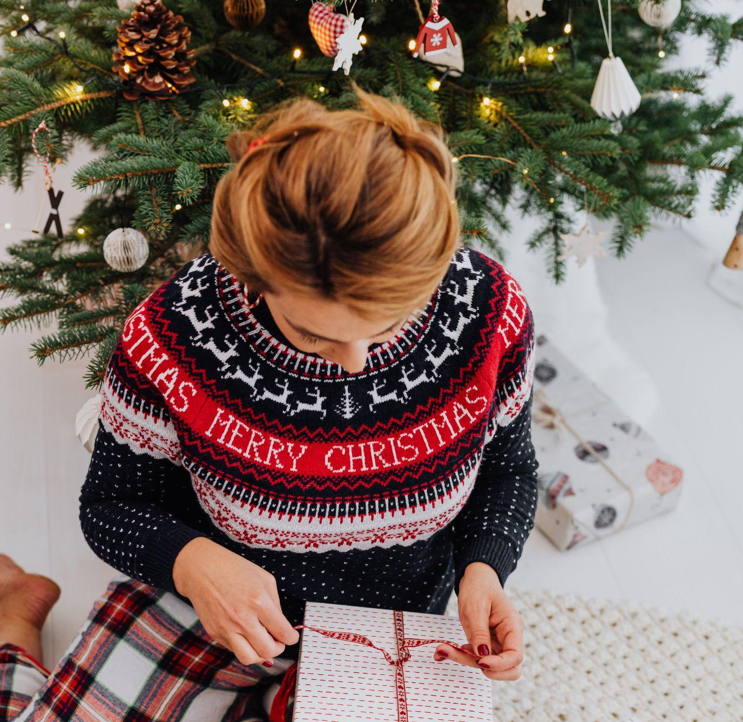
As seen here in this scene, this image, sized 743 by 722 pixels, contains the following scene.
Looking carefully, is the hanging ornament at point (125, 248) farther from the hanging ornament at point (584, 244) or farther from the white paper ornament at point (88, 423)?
the hanging ornament at point (584, 244)

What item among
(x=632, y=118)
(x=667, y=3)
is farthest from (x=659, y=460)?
(x=667, y=3)

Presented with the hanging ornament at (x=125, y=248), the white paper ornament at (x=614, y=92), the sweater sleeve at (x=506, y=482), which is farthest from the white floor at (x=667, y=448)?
the white paper ornament at (x=614, y=92)

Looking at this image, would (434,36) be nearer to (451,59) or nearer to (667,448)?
(451,59)

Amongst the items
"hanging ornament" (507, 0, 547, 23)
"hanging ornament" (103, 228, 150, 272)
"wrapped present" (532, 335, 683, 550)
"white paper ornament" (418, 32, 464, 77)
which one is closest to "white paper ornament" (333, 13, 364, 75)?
"white paper ornament" (418, 32, 464, 77)

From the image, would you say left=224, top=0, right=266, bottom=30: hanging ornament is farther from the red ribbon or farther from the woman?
the red ribbon

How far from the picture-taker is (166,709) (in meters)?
0.87

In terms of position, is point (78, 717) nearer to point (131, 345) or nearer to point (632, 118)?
point (131, 345)

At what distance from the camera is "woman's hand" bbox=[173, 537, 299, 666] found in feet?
2.25

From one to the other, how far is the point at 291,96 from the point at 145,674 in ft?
2.56

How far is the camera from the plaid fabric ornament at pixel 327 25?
0.94 m

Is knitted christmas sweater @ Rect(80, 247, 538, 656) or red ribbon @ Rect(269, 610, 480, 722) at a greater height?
knitted christmas sweater @ Rect(80, 247, 538, 656)

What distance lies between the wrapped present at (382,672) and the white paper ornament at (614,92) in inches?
28.0

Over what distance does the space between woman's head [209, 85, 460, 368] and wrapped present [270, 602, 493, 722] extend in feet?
1.04

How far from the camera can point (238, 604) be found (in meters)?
0.70
